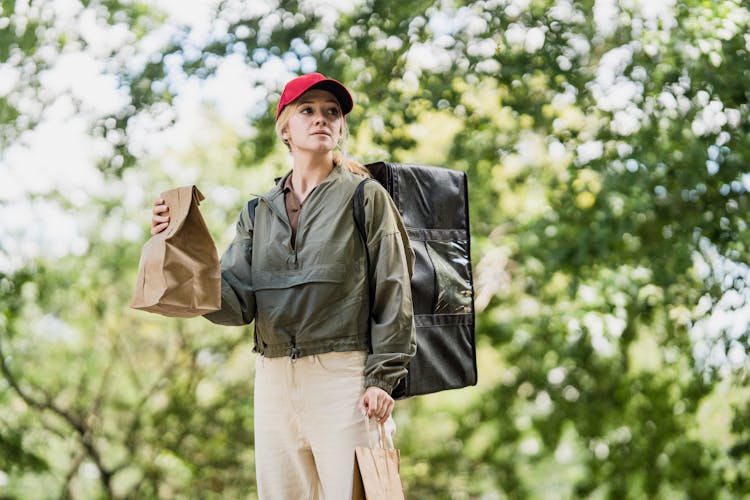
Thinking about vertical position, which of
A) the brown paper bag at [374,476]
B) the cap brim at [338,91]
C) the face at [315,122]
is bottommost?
the brown paper bag at [374,476]

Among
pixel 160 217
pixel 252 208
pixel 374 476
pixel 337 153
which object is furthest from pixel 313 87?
pixel 374 476

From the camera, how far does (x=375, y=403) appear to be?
185cm

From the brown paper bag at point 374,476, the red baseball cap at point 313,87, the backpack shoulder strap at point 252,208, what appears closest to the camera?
the brown paper bag at point 374,476

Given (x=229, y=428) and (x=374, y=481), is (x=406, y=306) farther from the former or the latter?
(x=229, y=428)

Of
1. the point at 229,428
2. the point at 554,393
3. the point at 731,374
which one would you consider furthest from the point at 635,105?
the point at 229,428

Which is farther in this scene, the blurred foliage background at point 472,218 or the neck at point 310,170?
the blurred foliage background at point 472,218

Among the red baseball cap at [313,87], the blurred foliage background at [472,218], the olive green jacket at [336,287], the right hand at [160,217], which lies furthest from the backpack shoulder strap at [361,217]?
the blurred foliage background at [472,218]

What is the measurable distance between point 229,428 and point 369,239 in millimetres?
4492

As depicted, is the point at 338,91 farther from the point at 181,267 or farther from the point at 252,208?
the point at 181,267

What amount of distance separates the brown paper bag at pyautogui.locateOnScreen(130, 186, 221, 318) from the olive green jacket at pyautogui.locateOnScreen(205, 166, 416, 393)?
93 mm

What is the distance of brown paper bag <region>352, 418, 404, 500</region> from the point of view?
183 centimetres

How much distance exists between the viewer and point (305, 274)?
1.92 meters

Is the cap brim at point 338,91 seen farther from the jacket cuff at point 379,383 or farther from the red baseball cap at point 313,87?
the jacket cuff at point 379,383

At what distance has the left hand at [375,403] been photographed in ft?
6.07
